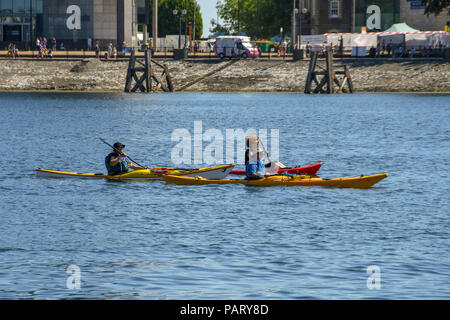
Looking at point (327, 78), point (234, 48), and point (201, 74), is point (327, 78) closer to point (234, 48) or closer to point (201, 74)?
point (234, 48)

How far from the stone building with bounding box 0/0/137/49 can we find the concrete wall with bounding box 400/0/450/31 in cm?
3830

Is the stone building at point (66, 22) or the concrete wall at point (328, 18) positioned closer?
the stone building at point (66, 22)

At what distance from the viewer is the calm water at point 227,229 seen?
17.8 metres

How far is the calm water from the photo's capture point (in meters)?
17.8

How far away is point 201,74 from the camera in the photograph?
317ft

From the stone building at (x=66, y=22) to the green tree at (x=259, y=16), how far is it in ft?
76.6

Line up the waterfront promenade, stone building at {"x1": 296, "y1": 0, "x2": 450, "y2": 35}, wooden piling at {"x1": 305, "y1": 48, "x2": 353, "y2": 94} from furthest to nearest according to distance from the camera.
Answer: stone building at {"x1": 296, "y1": 0, "x2": 450, "y2": 35}, the waterfront promenade, wooden piling at {"x1": 305, "y1": 48, "x2": 353, "y2": 94}

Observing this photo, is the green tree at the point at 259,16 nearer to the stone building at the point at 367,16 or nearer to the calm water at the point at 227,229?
the stone building at the point at 367,16

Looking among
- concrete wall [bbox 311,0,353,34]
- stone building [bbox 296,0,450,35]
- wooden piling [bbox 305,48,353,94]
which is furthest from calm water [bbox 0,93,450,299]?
stone building [bbox 296,0,450,35]

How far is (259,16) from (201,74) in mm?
50561

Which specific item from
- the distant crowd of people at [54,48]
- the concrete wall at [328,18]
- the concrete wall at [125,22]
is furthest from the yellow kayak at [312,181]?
the concrete wall at [328,18]

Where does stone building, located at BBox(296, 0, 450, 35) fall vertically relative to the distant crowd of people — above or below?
above

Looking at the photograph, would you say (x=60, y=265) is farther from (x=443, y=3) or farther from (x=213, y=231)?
(x=443, y=3)

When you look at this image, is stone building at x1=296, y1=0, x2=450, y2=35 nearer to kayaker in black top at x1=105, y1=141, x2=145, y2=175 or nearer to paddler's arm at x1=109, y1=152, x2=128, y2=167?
kayaker in black top at x1=105, y1=141, x2=145, y2=175
